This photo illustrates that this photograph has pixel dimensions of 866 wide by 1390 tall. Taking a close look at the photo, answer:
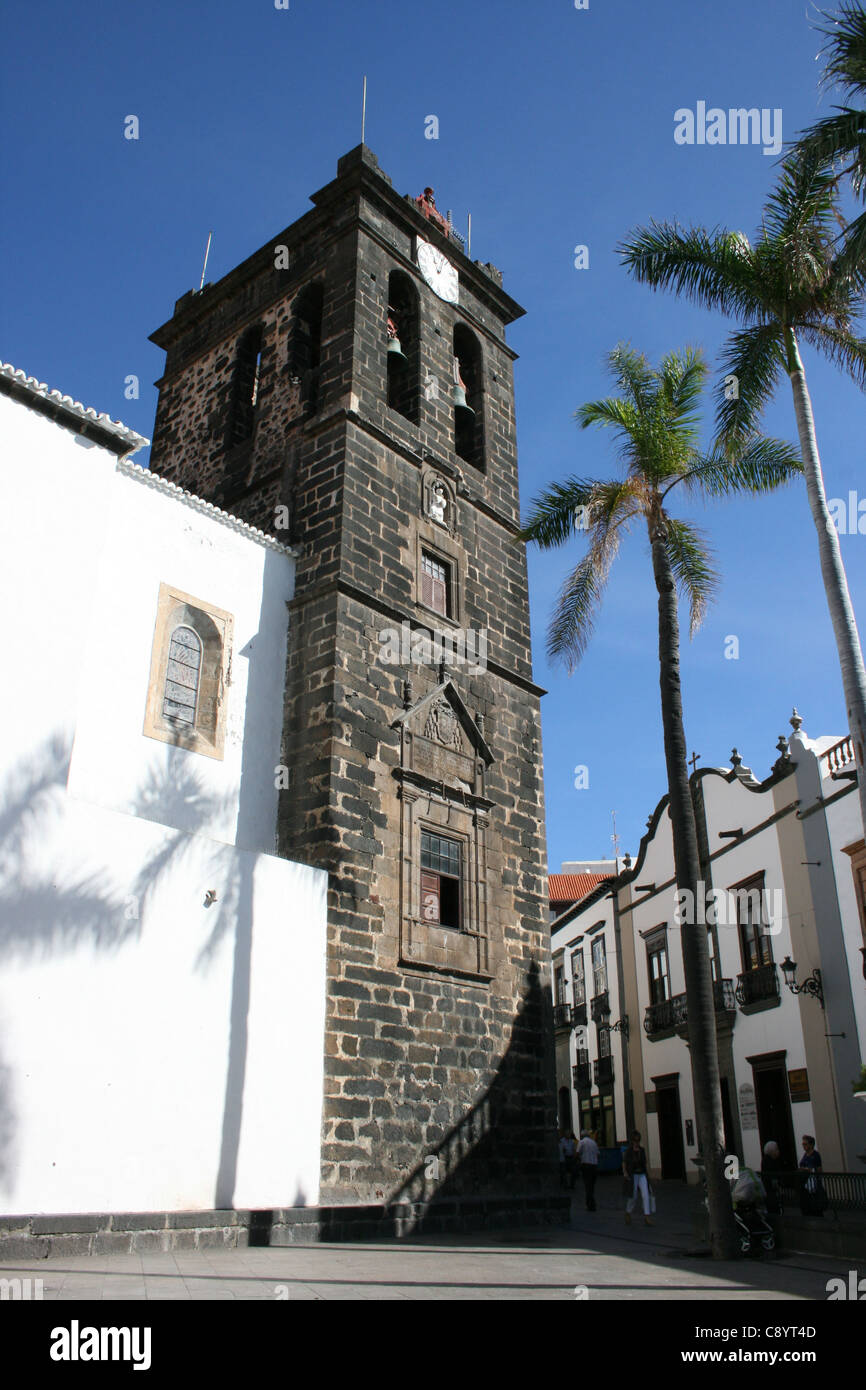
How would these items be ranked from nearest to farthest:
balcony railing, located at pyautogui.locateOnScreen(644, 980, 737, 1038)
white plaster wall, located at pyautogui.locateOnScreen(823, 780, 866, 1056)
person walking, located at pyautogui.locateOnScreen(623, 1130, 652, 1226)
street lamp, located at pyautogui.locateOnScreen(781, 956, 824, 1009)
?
person walking, located at pyautogui.locateOnScreen(623, 1130, 652, 1226) → white plaster wall, located at pyautogui.locateOnScreen(823, 780, 866, 1056) → street lamp, located at pyautogui.locateOnScreen(781, 956, 824, 1009) → balcony railing, located at pyautogui.locateOnScreen(644, 980, 737, 1038)

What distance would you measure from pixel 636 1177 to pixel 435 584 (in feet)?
27.7

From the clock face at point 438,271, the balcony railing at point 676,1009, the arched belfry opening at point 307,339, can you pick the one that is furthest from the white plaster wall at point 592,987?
the arched belfry opening at point 307,339

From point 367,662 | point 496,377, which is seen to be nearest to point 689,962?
point 367,662

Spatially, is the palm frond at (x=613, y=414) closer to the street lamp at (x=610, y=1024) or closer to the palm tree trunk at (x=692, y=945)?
the palm tree trunk at (x=692, y=945)

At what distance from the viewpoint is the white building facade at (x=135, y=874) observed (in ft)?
26.5

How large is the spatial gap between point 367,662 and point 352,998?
4.03m

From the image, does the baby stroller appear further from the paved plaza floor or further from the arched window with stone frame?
the arched window with stone frame

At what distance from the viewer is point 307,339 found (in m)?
15.8

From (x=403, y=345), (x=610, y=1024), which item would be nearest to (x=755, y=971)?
(x=610, y=1024)

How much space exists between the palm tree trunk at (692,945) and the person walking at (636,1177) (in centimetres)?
330

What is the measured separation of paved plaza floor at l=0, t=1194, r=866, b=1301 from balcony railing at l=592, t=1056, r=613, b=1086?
17.5 metres

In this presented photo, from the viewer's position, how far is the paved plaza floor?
6.24 meters

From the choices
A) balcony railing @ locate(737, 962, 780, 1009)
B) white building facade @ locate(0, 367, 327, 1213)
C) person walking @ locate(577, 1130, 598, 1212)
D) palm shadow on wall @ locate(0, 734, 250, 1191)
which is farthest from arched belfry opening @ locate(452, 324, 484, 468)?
balcony railing @ locate(737, 962, 780, 1009)
